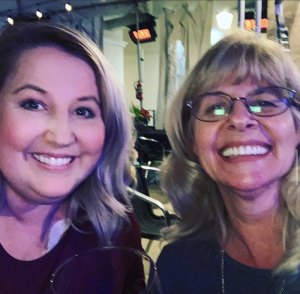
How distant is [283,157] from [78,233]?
2.16 feet

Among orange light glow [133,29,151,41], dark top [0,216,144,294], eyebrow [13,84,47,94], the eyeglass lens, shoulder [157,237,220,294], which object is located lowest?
orange light glow [133,29,151,41]

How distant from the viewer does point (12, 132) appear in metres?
1.04

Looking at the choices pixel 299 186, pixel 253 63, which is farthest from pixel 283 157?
pixel 253 63

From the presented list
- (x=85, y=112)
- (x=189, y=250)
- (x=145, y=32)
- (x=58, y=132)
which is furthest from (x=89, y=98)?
(x=145, y=32)

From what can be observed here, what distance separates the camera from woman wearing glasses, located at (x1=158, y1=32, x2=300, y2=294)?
1.08 meters

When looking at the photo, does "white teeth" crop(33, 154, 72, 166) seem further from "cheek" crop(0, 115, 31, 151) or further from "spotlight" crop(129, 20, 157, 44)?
"spotlight" crop(129, 20, 157, 44)

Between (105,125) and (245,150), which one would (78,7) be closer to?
(105,125)

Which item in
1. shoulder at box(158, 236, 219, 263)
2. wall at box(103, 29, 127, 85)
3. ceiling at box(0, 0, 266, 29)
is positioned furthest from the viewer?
wall at box(103, 29, 127, 85)

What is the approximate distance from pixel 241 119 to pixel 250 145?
3.0 inches

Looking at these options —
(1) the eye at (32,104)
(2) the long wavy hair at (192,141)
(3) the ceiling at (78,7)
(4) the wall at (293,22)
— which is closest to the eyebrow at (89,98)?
(1) the eye at (32,104)

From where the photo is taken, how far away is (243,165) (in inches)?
42.8

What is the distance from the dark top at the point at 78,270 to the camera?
749 mm

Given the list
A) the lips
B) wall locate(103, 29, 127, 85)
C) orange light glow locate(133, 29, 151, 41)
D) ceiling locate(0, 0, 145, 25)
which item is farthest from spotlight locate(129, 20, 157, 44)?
the lips

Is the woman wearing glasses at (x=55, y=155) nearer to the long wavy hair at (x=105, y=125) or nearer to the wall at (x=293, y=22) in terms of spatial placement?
the long wavy hair at (x=105, y=125)
